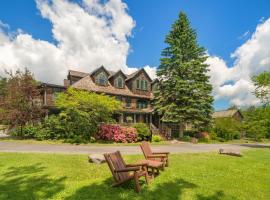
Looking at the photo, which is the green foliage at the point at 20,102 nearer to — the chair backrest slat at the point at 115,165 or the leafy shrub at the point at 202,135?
the chair backrest slat at the point at 115,165

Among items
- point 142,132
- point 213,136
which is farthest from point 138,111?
point 213,136

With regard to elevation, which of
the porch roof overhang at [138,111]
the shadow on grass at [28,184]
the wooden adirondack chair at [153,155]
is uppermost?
the porch roof overhang at [138,111]

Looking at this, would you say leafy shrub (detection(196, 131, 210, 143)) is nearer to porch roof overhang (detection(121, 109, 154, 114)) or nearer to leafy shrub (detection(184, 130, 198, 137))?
leafy shrub (detection(184, 130, 198, 137))

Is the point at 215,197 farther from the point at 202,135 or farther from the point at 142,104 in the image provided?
the point at 142,104

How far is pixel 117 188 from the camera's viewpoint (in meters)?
6.11

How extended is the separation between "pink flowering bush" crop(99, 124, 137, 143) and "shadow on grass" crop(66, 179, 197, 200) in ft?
45.4

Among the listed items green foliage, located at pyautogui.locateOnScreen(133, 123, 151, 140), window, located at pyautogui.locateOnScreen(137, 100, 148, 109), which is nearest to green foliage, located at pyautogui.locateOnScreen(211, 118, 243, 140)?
window, located at pyautogui.locateOnScreen(137, 100, 148, 109)

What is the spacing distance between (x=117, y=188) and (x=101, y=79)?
25.2 m

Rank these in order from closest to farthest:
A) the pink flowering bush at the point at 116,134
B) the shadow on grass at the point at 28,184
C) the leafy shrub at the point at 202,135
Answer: the shadow on grass at the point at 28,184 → the pink flowering bush at the point at 116,134 → the leafy shrub at the point at 202,135

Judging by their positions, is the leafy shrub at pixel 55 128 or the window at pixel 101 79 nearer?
the leafy shrub at pixel 55 128

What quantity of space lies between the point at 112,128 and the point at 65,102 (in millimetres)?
5708

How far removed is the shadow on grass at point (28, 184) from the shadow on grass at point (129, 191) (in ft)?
2.94

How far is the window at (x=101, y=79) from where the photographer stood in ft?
97.8

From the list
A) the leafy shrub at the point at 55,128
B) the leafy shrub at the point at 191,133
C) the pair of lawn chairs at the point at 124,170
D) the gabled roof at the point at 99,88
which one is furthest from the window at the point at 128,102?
the pair of lawn chairs at the point at 124,170
